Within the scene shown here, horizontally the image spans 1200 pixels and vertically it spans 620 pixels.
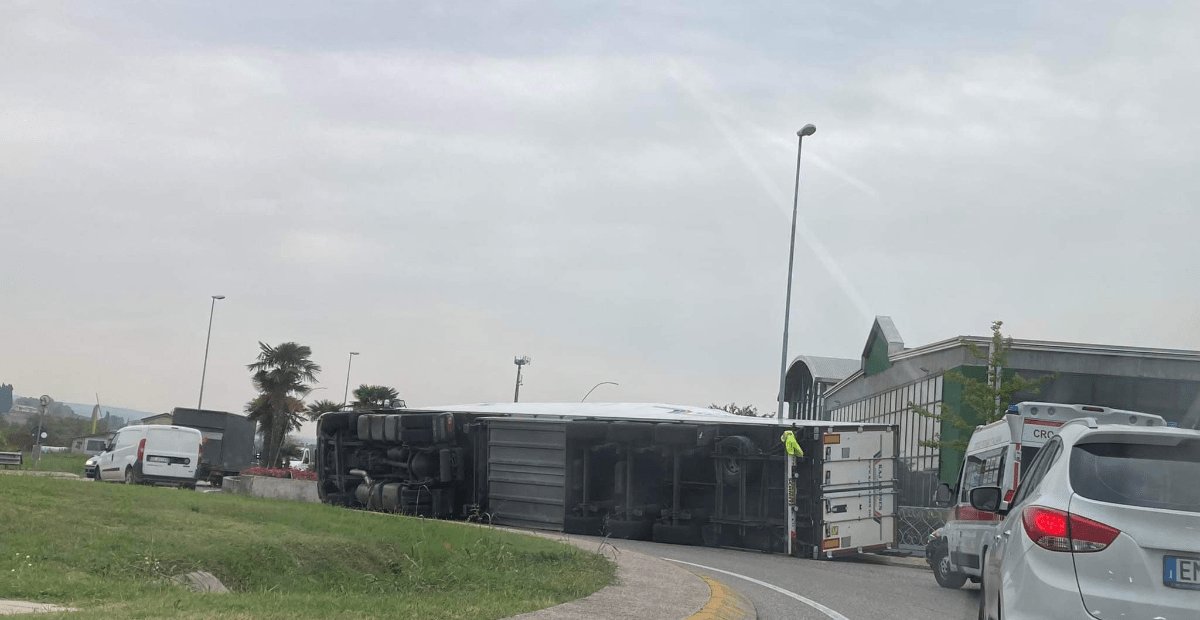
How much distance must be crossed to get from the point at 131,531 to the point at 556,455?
11.3m

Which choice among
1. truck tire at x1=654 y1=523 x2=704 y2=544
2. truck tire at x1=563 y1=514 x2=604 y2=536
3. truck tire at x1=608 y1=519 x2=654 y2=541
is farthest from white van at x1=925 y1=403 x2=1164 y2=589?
truck tire at x1=563 y1=514 x2=604 y2=536

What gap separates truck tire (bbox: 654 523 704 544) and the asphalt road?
944 mm

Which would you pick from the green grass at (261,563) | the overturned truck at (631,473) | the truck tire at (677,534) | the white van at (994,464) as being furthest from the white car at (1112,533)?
the truck tire at (677,534)

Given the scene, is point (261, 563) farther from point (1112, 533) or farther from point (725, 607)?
point (1112, 533)

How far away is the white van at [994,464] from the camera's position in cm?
1202

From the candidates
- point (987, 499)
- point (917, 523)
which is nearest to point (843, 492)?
point (917, 523)

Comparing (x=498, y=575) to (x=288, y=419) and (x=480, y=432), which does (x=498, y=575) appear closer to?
(x=480, y=432)

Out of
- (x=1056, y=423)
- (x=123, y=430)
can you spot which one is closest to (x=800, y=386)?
(x=123, y=430)

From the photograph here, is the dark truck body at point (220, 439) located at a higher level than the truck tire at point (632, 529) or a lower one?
higher

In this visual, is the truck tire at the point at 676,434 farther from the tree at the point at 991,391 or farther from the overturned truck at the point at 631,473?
the tree at the point at 991,391

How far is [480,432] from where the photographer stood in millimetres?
22812

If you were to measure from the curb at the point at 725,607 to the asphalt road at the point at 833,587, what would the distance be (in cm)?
20

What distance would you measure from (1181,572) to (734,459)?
14940 millimetres

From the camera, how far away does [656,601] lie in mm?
9797
